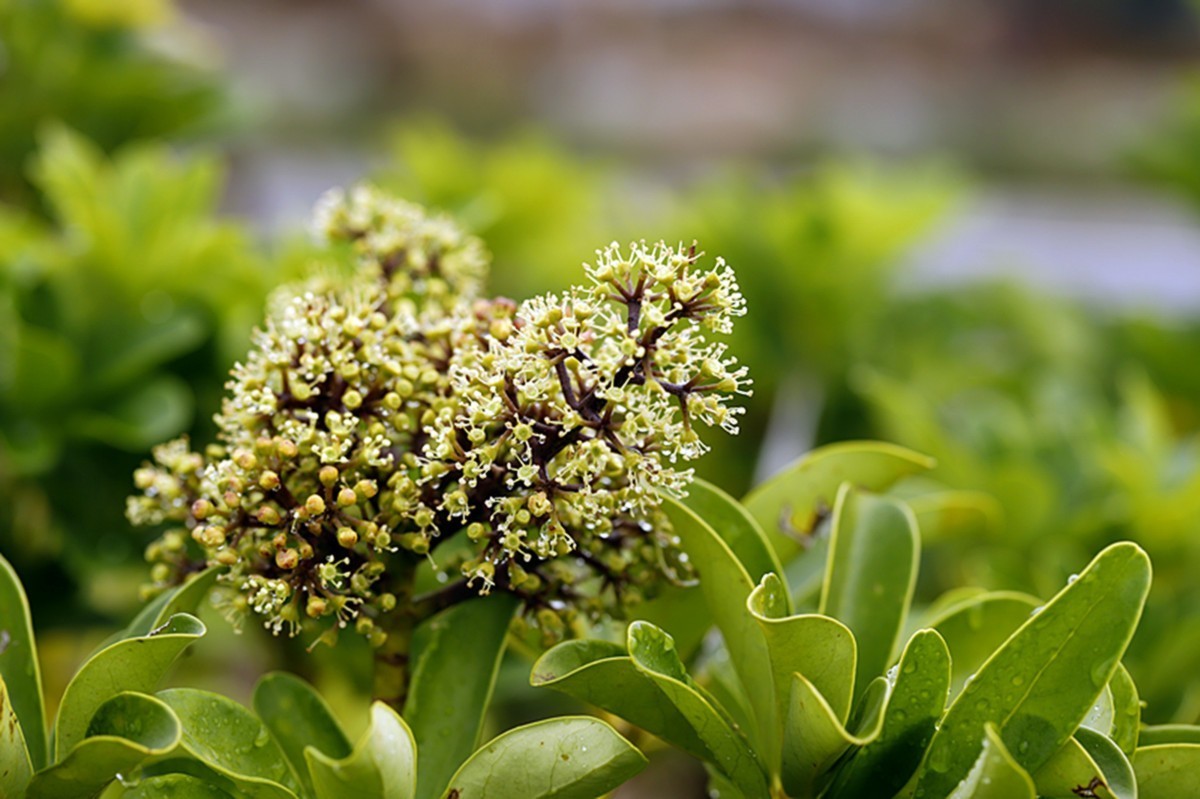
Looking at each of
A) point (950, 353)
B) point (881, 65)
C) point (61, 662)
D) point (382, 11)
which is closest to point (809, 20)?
point (881, 65)

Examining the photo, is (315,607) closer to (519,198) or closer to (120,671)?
(120,671)

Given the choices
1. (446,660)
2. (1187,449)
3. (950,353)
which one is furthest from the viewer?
Answer: (950,353)

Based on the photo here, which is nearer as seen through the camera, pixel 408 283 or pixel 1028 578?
pixel 408 283

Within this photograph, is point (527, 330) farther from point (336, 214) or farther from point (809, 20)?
→ point (809, 20)

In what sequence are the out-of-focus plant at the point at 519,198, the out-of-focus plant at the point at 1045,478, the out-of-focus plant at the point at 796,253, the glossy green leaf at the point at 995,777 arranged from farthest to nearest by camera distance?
1. the out-of-focus plant at the point at 519,198
2. the out-of-focus plant at the point at 796,253
3. the out-of-focus plant at the point at 1045,478
4. the glossy green leaf at the point at 995,777

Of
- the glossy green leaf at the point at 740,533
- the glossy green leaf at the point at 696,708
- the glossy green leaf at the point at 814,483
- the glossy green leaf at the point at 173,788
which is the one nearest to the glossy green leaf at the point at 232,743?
the glossy green leaf at the point at 173,788

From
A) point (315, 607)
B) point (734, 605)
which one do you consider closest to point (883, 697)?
point (734, 605)

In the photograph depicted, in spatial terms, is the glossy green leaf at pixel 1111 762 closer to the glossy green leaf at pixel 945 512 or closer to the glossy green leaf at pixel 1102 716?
the glossy green leaf at pixel 1102 716

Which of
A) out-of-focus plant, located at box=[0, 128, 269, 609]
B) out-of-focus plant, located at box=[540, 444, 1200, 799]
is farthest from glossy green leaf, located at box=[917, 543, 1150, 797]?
out-of-focus plant, located at box=[0, 128, 269, 609]
